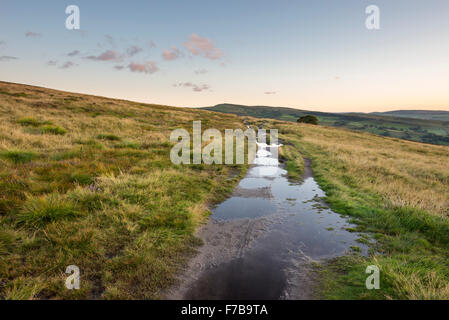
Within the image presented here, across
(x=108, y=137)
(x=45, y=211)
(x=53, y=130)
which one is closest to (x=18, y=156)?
(x=45, y=211)

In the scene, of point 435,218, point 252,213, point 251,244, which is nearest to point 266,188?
point 252,213

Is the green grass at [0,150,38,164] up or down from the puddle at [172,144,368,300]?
up

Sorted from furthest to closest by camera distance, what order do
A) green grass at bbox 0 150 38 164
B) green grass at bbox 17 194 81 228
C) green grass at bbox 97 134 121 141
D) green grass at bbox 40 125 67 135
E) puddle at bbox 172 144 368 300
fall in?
green grass at bbox 97 134 121 141
green grass at bbox 40 125 67 135
green grass at bbox 0 150 38 164
green grass at bbox 17 194 81 228
puddle at bbox 172 144 368 300

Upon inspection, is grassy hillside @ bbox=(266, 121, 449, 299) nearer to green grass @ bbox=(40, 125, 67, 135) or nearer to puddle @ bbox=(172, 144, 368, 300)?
puddle @ bbox=(172, 144, 368, 300)

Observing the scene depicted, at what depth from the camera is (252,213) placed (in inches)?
348

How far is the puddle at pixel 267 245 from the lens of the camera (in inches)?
189

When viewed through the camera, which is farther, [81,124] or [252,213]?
[81,124]

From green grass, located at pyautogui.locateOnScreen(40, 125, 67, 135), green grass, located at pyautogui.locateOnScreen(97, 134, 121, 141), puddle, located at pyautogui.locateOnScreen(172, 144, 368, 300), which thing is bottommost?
puddle, located at pyautogui.locateOnScreen(172, 144, 368, 300)

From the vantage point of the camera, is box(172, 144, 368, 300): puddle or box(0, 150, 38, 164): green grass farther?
box(0, 150, 38, 164): green grass

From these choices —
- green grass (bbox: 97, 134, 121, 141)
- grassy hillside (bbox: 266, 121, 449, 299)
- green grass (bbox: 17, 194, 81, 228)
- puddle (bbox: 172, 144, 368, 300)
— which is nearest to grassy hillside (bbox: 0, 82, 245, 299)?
green grass (bbox: 17, 194, 81, 228)

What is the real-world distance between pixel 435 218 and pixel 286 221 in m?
5.68

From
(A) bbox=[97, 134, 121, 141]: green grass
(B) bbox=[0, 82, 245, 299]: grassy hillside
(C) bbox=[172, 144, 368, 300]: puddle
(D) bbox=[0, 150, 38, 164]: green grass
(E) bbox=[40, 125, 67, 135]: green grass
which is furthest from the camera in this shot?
(A) bbox=[97, 134, 121, 141]: green grass

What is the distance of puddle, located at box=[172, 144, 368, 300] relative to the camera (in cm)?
480
